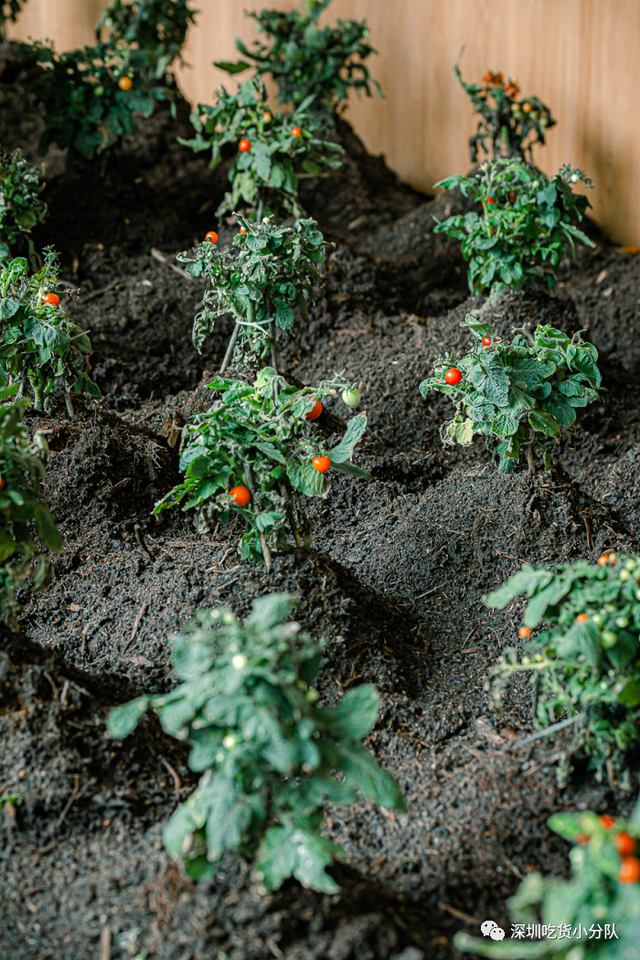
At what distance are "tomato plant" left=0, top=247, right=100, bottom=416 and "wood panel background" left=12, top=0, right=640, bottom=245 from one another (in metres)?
2.79

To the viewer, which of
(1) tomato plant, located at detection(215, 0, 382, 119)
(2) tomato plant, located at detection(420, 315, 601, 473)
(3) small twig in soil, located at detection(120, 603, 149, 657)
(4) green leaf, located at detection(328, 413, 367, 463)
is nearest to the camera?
(4) green leaf, located at detection(328, 413, 367, 463)

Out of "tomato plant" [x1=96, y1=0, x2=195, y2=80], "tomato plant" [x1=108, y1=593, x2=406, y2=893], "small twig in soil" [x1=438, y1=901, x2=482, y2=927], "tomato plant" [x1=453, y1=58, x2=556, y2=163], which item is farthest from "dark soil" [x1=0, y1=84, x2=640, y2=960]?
"tomato plant" [x1=96, y1=0, x2=195, y2=80]

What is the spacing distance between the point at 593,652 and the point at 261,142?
252 centimetres

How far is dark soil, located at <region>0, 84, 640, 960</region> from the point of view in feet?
4.70

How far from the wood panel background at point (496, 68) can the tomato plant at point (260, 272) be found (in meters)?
2.20

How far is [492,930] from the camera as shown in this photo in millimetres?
1448

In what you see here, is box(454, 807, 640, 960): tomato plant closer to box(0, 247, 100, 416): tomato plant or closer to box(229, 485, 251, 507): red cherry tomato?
box(229, 485, 251, 507): red cherry tomato

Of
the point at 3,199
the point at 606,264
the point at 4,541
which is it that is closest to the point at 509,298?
the point at 606,264

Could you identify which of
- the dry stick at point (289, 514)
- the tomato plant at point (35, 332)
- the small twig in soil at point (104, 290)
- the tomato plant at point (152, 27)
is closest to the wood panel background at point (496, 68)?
the tomato plant at point (152, 27)

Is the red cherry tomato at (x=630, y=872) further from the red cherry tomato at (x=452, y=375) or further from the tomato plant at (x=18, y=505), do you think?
the red cherry tomato at (x=452, y=375)

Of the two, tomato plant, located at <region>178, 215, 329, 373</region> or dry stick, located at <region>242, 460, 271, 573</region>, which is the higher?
tomato plant, located at <region>178, 215, 329, 373</region>

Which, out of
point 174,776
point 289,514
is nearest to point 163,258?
point 289,514

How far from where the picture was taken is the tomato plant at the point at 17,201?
9.95ft

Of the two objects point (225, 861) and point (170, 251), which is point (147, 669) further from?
point (170, 251)
